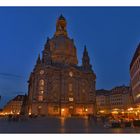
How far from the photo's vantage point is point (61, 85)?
331ft

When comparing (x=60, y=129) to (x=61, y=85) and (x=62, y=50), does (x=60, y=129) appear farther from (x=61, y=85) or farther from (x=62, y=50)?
(x=62, y=50)

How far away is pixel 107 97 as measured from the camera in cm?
15750

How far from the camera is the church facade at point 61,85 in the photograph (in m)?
95.5

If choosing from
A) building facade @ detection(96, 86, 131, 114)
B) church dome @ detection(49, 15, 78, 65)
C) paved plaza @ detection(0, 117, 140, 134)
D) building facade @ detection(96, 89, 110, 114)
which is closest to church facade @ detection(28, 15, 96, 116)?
church dome @ detection(49, 15, 78, 65)

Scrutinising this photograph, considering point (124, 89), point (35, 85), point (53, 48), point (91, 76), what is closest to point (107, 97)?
point (124, 89)

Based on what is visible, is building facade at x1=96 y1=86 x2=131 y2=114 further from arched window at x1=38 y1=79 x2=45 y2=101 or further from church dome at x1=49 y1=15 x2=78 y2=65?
arched window at x1=38 y1=79 x2=45 y2=101

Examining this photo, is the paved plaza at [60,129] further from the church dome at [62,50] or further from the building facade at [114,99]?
the building facade at [114,99]

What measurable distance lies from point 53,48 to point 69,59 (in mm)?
10052

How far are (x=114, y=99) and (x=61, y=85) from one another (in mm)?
63079

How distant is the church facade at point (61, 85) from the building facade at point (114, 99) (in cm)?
3882

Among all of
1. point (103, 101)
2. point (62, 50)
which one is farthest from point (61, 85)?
point (103, 101)

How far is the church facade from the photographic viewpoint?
313ft

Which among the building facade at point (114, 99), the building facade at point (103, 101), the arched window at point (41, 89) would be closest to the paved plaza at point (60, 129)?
the arched window at point (41, 89)
